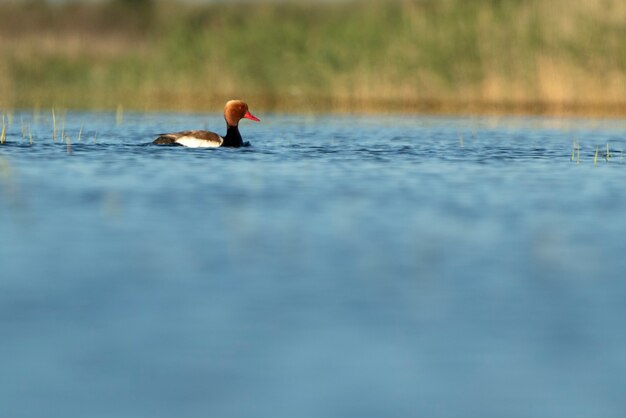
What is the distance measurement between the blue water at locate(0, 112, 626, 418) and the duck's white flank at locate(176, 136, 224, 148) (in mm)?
2548

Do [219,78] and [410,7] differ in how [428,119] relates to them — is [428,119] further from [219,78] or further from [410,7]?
[219,78]

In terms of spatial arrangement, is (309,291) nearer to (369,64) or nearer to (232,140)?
(232,140)

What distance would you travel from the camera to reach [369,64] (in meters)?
29.3

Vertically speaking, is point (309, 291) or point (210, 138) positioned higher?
point (309, 291)

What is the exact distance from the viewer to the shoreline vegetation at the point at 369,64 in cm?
2680

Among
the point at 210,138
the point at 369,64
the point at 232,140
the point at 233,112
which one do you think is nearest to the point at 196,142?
the point at 210,138

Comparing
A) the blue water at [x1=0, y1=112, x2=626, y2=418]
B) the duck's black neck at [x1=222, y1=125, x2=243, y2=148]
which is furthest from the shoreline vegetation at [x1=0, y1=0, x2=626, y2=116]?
the blue water at [x1=0, y1=112, x2=626, y2=418]

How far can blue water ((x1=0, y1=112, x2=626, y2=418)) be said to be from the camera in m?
5.43

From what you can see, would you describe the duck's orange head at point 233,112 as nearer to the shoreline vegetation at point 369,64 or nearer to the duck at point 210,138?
the duck at point 210,138

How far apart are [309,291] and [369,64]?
72.3 ft

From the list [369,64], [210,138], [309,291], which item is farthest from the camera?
[369,64]

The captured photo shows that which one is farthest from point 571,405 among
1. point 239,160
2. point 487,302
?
point 239,160

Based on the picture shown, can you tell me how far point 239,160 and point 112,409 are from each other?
12.2m

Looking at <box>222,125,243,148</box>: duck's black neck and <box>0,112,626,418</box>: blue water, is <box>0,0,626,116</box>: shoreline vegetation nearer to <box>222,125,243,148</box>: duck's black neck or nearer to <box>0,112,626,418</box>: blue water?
<box>222,125,243,148</box>: duck's black neck
